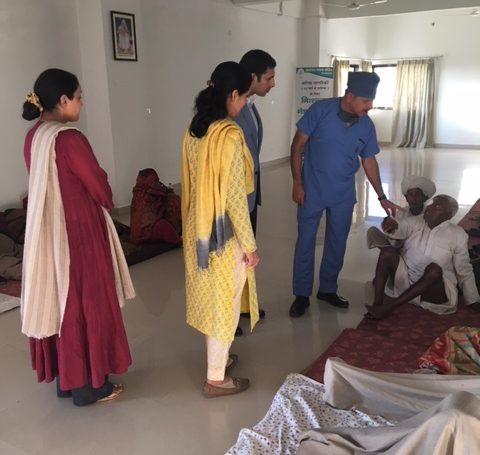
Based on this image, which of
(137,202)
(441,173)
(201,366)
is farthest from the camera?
(441,173)

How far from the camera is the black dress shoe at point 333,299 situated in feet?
10.6

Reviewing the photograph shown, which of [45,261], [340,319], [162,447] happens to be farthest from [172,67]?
[162,447]

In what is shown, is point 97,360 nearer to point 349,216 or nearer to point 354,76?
point 349,216

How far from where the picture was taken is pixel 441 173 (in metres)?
8.49

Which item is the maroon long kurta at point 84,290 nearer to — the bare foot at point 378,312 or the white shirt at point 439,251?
the bare foot at point 378,312

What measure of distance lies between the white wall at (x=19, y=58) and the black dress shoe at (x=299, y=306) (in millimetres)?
3160

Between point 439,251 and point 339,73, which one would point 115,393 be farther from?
point 339,73

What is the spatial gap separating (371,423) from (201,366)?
923 millimetres

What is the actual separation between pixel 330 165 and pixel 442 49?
10.5 meters

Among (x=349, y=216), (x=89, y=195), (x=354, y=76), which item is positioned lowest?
(x=349, y=216)

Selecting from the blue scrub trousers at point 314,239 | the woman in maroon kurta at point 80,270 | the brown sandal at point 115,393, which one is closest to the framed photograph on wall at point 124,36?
the blue scrub trousers at point 314,239

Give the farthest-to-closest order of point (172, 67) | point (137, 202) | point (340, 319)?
point (172, 67) → point (137, 202) → point (340, 319)

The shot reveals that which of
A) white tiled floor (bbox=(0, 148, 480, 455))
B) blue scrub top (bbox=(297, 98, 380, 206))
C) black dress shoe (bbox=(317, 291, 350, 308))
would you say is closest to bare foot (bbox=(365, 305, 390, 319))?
white tiled floor (bbox=(0, 148, 480, 455))

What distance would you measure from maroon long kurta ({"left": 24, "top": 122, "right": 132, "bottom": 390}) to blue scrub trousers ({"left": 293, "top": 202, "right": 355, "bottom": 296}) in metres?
1.31
